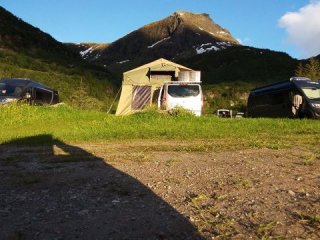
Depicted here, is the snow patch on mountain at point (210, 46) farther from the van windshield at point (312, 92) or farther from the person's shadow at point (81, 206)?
the person's shadow at point (81, 206)

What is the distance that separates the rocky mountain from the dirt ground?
424ft

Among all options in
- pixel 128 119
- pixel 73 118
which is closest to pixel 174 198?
pixel 128 119

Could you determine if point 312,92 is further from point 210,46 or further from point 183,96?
point 210,46

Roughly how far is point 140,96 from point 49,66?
31820mm

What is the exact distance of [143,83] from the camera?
27.9m

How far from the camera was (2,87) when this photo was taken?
2298 cm

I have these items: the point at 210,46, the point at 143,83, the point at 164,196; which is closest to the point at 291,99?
the point at 143,83

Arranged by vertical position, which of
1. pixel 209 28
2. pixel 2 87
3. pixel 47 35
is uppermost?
pixel 209 28

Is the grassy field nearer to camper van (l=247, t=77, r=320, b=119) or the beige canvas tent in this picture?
camper van (l=247, t=77, r=320, b=119)

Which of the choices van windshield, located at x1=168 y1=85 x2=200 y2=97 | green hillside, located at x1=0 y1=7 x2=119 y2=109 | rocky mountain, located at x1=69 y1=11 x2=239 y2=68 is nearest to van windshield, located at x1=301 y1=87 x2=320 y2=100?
van windshield, located at x1=168 y1=85 x2=200 y2=97

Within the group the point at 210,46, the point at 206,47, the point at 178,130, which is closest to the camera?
the point at 178,130

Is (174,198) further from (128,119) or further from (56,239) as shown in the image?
(128,119)

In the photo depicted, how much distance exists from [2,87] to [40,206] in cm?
1863

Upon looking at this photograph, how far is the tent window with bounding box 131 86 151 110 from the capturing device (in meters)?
27.0
